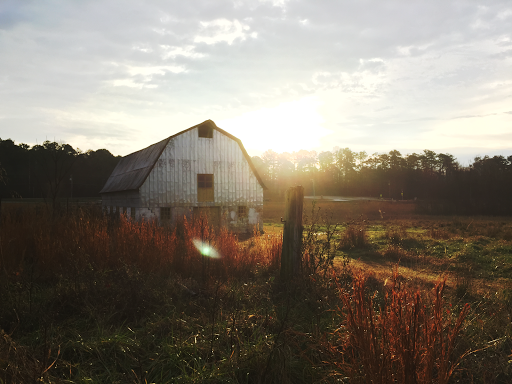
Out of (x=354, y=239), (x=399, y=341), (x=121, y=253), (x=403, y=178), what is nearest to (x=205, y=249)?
(x=121, y=253)

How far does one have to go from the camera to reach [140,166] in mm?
19844

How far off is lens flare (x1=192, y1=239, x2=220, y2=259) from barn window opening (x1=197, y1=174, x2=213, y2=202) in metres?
11.9

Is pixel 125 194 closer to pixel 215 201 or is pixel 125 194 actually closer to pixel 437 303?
pixel 215 201

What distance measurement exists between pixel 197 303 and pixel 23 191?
51565 millimetres

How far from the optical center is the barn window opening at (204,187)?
18.6 m

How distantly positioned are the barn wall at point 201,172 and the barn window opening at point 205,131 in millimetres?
228

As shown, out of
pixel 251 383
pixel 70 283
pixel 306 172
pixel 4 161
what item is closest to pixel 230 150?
pixel 70 283

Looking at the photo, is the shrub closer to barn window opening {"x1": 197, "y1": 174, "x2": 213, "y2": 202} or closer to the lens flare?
the lens flare

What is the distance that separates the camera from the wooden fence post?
18.3 ft

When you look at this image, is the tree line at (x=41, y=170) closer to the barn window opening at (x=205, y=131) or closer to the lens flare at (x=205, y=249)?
the barn window opening at (x=205, y=131)

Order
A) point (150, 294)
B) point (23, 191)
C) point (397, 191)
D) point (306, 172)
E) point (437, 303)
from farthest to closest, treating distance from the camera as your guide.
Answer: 1. point (306, 172)
2. point (397, 191)
3. point (23, 191)
4. point (150, 294)
5. point (437, 303)

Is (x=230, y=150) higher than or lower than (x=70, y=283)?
higher

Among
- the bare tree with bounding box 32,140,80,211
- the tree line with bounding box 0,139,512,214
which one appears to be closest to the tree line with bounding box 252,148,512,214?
the tree line with bounding box 0,139,512,214

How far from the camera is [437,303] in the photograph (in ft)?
5.71
